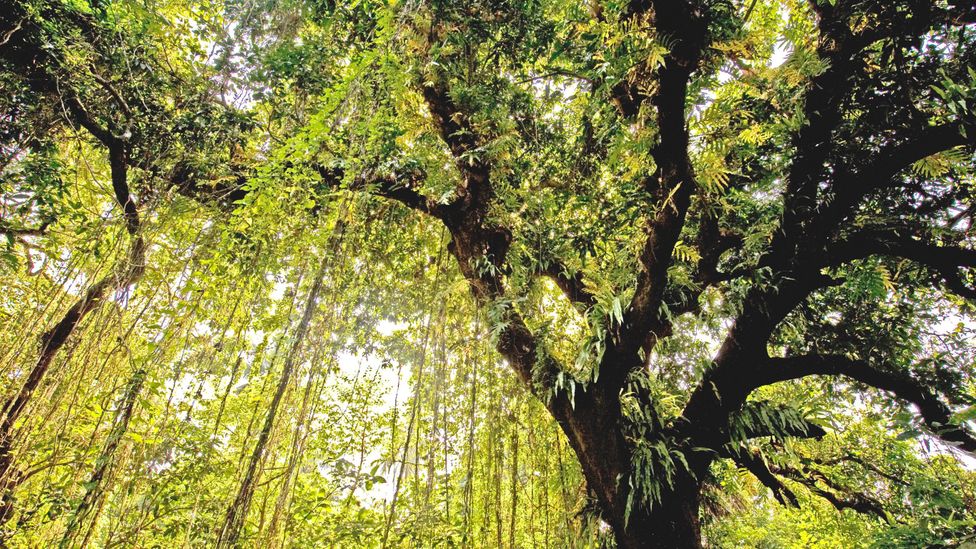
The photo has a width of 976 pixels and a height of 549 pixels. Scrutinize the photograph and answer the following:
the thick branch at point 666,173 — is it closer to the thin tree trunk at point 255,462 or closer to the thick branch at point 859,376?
the thick branch at point 859,376

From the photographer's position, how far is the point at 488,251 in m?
2.58

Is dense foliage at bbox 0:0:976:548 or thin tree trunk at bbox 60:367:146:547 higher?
dense foliage at bbox 0:0:976:548

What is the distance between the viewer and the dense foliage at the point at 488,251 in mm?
1427

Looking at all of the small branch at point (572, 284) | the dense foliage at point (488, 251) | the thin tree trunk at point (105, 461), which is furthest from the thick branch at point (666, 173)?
the thin tree trunk at point (105, 461)

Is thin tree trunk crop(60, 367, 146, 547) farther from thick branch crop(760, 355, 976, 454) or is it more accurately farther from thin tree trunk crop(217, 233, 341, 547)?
thick branch crop(760, 355, 976, 454)

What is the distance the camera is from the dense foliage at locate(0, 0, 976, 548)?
1.43m

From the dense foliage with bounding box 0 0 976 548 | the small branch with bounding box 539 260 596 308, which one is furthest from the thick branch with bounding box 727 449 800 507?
the small branch with bounding box 539 260 596 308

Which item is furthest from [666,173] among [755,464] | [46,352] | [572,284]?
[46,352]

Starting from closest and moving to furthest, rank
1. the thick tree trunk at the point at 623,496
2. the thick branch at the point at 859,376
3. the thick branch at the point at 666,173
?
the thick branch at the point at 666,173
the thick tree trunk at the point at 623,496
the thick branch at the point at 859,376

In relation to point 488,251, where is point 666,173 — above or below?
below

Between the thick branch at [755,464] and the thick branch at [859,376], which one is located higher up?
the thick branch at [859,376]

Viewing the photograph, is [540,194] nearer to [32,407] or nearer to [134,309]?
[134,309]

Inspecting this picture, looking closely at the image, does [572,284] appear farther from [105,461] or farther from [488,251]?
[105,461]

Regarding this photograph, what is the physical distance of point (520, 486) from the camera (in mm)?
2566
